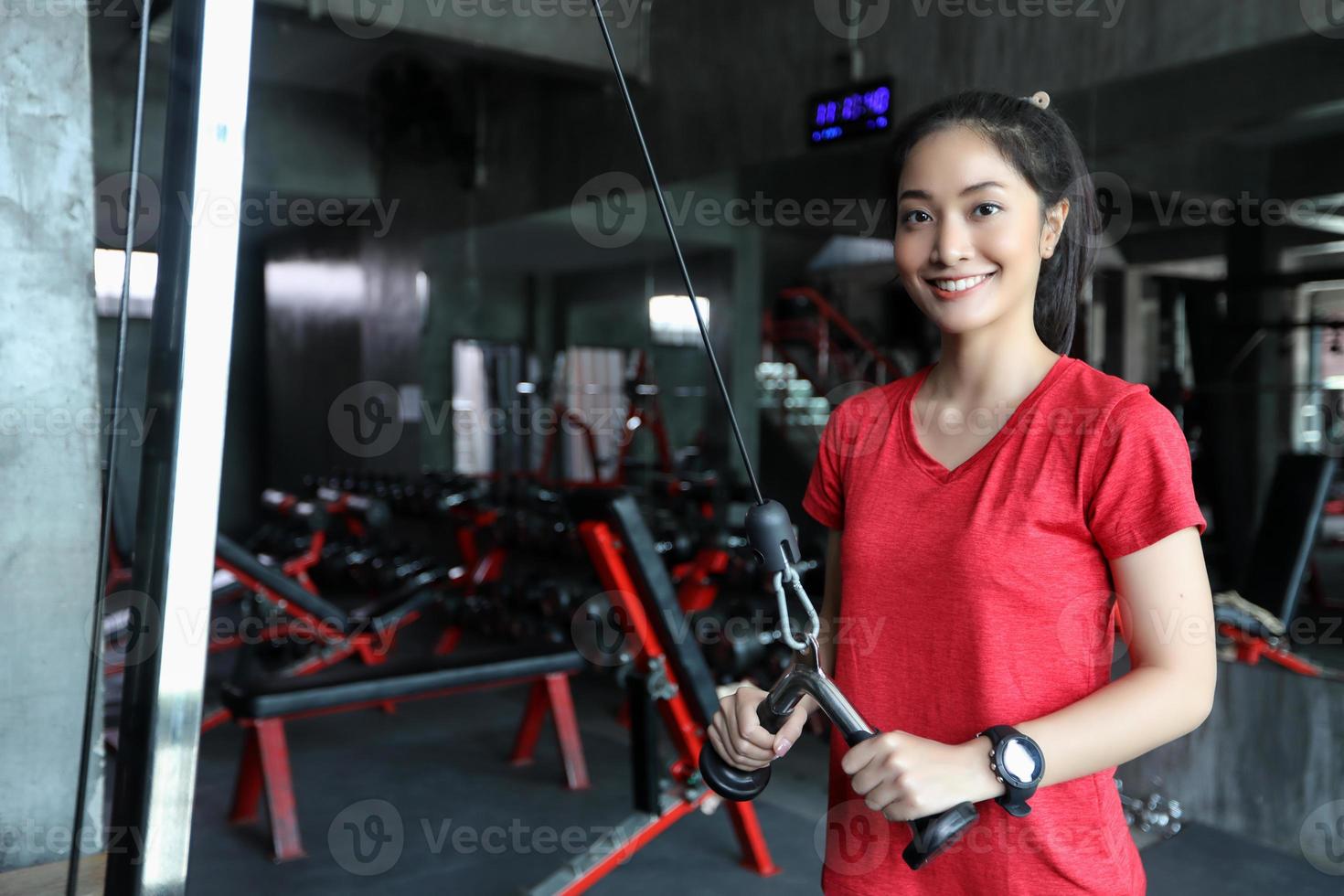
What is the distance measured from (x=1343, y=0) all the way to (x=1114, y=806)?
8.45 feet

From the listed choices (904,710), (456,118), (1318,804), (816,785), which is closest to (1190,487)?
(904,710)

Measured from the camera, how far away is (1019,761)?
2.34 feet

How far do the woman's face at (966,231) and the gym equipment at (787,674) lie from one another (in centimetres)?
18

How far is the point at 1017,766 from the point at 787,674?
6.8 inches

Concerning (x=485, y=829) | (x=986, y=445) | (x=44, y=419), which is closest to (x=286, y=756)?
(x=485, y=829)

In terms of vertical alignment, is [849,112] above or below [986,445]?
above

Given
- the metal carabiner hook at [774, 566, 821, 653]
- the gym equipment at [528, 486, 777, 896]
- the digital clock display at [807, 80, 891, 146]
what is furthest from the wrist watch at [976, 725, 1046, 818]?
the digital clock display at [807, 80, 891, 146]

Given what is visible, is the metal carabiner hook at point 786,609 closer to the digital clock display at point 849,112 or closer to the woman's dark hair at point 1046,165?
the woman's dark hair at point 1046,165

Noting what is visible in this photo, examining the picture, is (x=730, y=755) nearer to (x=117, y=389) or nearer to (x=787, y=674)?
(x=787, y=674)

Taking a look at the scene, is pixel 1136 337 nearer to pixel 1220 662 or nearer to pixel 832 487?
pixel 1220 662

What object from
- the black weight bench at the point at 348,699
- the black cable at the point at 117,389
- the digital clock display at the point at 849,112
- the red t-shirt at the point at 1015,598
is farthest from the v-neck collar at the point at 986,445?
the digital clock display at the point at 849,112

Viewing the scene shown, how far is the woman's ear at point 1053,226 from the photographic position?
0.87 meters

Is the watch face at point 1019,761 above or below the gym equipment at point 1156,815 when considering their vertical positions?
above

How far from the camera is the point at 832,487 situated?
0.97m
